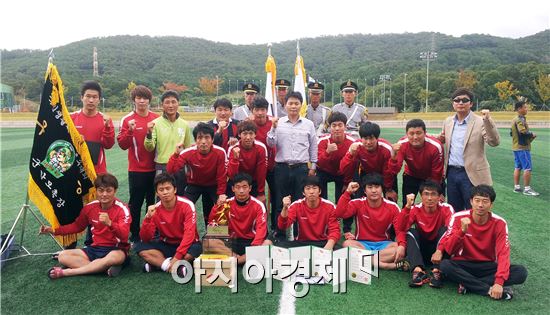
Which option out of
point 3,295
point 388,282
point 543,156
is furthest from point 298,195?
point 543,156

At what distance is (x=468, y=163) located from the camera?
5121 millimetres

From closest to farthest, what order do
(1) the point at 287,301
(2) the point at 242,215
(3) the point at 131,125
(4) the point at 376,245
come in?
(1) the point at 287,301 < (4) the point at 376,245 < (2) the point at 242,215 < (3) the point at 131,125

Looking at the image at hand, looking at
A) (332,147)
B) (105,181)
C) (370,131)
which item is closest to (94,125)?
(105,181)

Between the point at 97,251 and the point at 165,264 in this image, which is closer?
the point at 165,264

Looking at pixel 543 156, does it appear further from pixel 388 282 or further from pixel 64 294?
pixel 64 294

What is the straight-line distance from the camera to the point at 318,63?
93.5 metres

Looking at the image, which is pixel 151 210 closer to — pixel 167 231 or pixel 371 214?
pixel 167 231

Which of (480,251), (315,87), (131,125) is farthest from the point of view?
(315,87)

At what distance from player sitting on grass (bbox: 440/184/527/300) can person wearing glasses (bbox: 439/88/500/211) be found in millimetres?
827

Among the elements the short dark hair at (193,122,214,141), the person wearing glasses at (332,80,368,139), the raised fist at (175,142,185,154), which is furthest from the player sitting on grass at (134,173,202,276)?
the person wearing glasses at (332,80,368,139)

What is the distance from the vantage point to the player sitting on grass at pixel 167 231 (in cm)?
468

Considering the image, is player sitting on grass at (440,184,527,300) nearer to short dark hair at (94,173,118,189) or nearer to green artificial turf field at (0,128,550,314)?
green artificial turf field at (0,128,550,314)

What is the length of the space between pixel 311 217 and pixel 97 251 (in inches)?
98.7

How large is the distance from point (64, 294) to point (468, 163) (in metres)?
4.72
